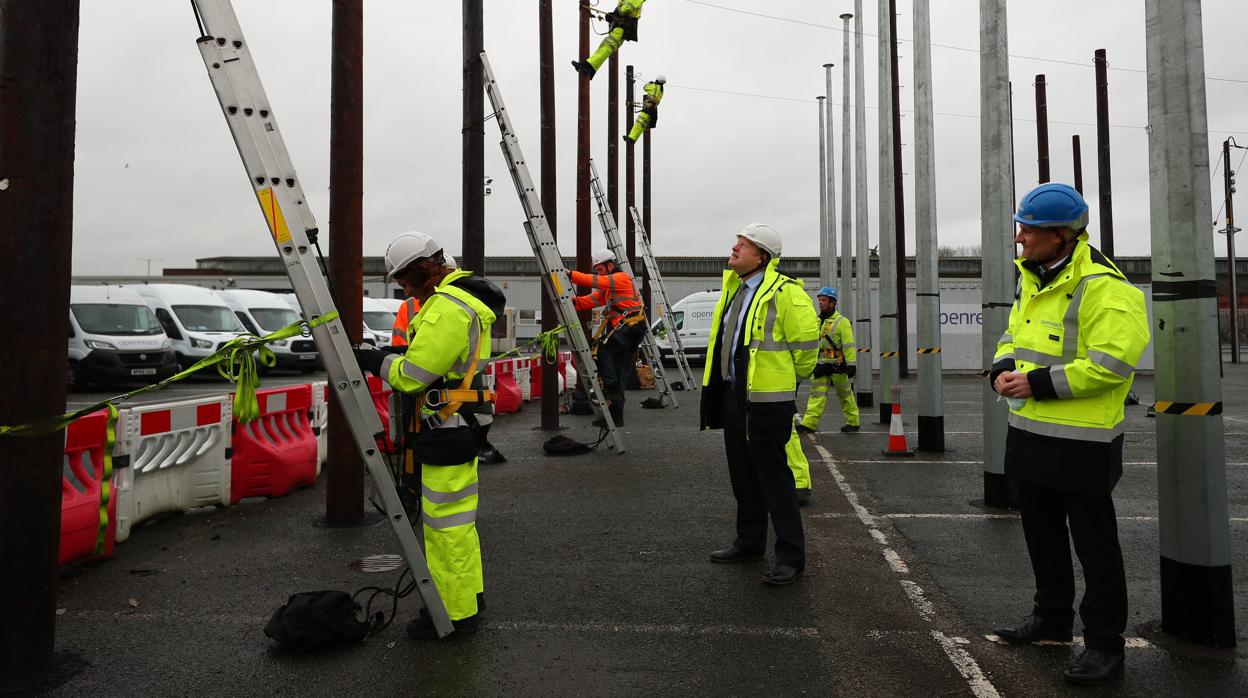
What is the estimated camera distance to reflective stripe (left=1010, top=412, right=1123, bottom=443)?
12.4 ft

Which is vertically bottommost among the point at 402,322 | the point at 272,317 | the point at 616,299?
the point at 402,322

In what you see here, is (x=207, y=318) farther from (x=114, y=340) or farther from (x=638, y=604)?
(x=638, y=604)

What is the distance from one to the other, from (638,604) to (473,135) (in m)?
6.91

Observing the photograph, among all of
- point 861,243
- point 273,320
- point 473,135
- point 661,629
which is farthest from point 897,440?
point 273,320

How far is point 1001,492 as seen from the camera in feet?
24.1

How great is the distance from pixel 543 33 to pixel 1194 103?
429 inches

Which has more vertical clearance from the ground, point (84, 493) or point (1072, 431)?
point (1072, 431)

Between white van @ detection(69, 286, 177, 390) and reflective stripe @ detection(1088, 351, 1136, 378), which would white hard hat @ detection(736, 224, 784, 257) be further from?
white van @ detection(69, 286, 177, 390)

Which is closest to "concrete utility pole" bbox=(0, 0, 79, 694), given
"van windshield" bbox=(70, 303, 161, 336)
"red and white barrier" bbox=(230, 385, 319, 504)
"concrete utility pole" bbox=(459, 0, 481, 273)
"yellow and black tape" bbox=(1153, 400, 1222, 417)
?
"red and white barrier" bbox=(230, 385, 319, 504)

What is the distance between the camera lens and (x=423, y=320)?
13.6 feet

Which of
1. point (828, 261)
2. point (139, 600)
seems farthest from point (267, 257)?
point (139, 600)

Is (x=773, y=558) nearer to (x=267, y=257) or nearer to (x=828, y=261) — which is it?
(x=828, y=261)

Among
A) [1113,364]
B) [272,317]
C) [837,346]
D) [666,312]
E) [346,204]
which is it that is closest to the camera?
[1113,364]

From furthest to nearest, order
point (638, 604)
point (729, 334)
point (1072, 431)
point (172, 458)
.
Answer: point (172, 458) < point (729, 334) < point (638, 604) < point (1072, 431)
